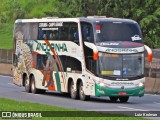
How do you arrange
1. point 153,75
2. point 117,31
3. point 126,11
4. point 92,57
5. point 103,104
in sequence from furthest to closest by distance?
point 126,11, point 153,75, point 117,31, point 92,57, point 103,104

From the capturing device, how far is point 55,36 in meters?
36.0

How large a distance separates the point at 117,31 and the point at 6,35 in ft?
231

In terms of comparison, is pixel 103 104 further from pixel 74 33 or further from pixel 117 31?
pixel 74 33

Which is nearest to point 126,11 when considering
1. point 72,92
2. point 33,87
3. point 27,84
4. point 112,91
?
point 27,84

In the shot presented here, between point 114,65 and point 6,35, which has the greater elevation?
point 114,65

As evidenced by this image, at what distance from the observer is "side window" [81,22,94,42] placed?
106ft

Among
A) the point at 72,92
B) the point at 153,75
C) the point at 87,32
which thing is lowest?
the point at 153,75

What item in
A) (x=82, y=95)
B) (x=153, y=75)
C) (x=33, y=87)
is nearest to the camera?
(x=82, y=95)

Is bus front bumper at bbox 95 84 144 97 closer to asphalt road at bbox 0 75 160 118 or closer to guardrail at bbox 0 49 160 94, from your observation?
asphalt road at bbox 0 75 160 118

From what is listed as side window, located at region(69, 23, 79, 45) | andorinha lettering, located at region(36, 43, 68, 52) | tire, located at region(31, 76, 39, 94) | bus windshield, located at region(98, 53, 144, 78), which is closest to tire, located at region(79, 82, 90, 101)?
bus windshield, located at region(98, 53, 144, 78)

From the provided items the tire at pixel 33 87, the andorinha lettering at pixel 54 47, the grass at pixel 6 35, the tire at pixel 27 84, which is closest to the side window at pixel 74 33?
the andorinha lettering at pixel 54 47

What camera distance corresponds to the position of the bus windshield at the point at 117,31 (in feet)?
106

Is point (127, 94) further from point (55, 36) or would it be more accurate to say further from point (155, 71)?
point (155, 71)

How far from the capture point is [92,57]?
105 ft
